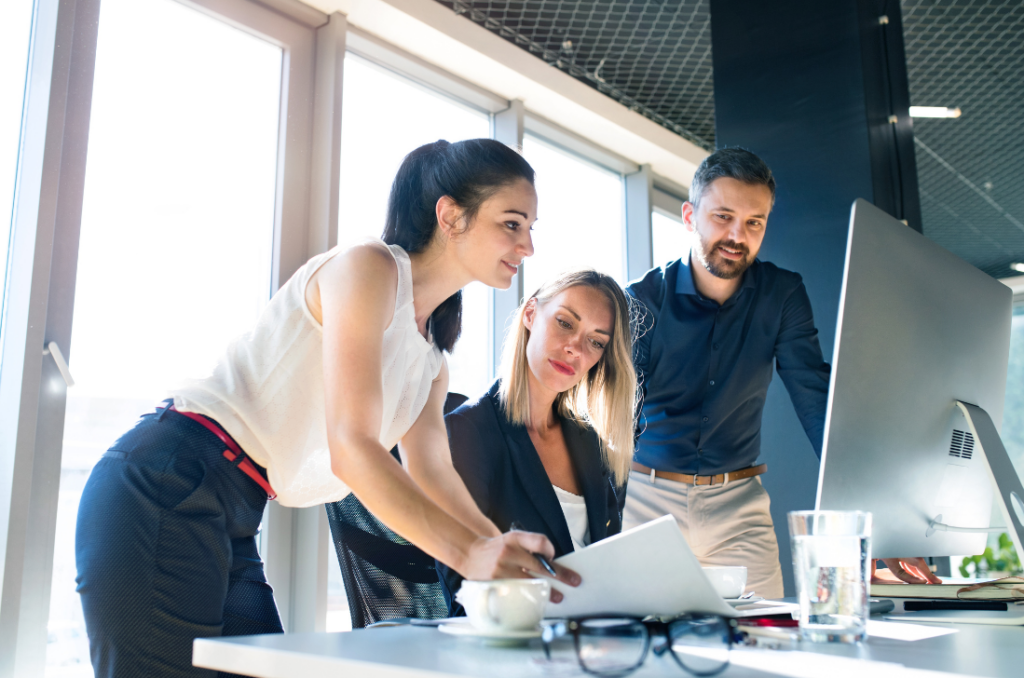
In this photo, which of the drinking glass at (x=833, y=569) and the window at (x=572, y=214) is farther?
the window at (x=572, y=214)

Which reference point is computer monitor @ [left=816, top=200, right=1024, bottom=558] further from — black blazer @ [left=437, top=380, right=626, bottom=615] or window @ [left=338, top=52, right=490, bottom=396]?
window @ [left=338, top=52, right=490, bottom=396]

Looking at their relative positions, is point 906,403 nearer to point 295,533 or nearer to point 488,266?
point 488,266

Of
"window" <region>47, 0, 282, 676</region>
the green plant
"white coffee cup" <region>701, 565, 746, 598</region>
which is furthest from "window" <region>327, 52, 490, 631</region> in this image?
the green plant

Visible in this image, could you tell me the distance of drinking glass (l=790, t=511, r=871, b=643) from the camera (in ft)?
2.51

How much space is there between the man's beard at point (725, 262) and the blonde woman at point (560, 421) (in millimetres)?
262

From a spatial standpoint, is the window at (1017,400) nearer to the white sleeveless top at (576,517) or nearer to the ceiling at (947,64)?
the ceiling at (947,64)

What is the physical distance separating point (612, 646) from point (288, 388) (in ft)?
2.30

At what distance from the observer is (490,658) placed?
62 centimetres

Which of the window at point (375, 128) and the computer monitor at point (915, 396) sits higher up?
the window at point (375, 128)

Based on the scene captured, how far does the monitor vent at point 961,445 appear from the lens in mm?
1173

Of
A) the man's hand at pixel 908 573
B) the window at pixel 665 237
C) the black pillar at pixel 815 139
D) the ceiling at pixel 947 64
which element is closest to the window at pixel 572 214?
the window at pixel 665 237

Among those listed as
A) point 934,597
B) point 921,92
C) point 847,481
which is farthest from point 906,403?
point 921,92

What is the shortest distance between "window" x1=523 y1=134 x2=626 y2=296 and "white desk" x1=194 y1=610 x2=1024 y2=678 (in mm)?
2746

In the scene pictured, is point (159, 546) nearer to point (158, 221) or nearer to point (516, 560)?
point (516, 560)
